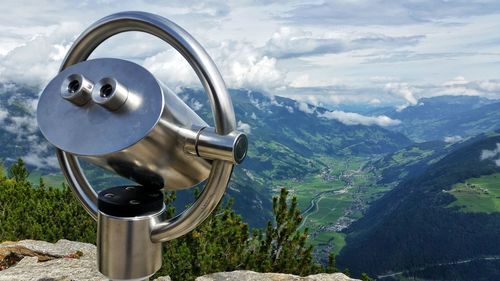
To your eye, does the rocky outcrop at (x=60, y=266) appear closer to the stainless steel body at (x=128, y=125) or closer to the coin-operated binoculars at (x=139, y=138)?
the coin-operated binoculars at (x=139, y=138)

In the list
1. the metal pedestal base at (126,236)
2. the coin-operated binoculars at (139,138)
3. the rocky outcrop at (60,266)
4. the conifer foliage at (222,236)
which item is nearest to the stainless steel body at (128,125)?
the coin-operated binoculars at (139,138)

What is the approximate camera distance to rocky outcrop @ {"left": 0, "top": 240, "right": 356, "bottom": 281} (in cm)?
600

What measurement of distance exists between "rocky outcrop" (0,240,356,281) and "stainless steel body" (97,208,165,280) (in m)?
4.02

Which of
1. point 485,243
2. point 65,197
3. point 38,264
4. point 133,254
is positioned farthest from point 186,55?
point 485,243

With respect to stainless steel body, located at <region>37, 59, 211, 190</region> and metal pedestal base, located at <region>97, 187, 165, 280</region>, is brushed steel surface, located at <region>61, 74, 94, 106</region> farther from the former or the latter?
metal pedestal base, located at <region>97, 187, 165, 280</region>

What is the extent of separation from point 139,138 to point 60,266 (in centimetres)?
550

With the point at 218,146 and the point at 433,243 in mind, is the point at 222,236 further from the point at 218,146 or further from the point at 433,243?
the point at 433,243

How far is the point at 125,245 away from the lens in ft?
7.25

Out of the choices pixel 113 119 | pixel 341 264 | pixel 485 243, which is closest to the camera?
pixel 113 119

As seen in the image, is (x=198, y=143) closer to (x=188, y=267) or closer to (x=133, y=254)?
(x=133, y=254)

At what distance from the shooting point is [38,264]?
6652 millimetres

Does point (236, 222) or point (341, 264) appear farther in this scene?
point (341, 264)

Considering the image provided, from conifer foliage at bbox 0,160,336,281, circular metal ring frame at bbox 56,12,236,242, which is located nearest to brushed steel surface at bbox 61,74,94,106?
circular metal ring frame at bbox 56,12,236,242

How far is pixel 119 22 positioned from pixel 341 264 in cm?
16483
